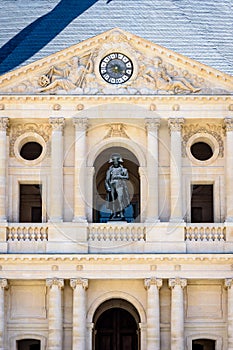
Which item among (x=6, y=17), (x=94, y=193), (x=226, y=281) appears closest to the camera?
(x=226, y=281)

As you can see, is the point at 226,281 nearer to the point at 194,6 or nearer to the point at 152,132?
the point at 152,132

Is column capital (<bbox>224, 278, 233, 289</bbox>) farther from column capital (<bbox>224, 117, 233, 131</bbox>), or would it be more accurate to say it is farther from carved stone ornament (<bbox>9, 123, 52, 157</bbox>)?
carved stone ornament (<bbox>9, 123, 52, 157</bbox>)

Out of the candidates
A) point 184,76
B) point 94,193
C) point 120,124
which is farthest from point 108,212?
point 184,76

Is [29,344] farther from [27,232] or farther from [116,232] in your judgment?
[116,232]

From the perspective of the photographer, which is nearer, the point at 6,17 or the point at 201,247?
the point at 201,247

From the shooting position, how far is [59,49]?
40.3 m

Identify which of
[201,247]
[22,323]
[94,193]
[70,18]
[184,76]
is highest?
[70,18]

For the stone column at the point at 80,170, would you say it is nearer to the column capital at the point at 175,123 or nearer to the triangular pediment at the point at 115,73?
the triangular pediment at the point at 115,73

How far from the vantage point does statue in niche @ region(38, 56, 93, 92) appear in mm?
38906

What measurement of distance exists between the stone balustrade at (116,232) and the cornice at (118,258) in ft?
2.64

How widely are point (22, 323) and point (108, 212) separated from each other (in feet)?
18.8

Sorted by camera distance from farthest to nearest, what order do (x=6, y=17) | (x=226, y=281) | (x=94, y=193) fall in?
1. (x=6, y=17)
2. (x=94, y=193)
3. (x=226, y=281)

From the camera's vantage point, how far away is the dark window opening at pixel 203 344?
131 feet

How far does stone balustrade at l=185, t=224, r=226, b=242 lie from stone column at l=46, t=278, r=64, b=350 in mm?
5097
